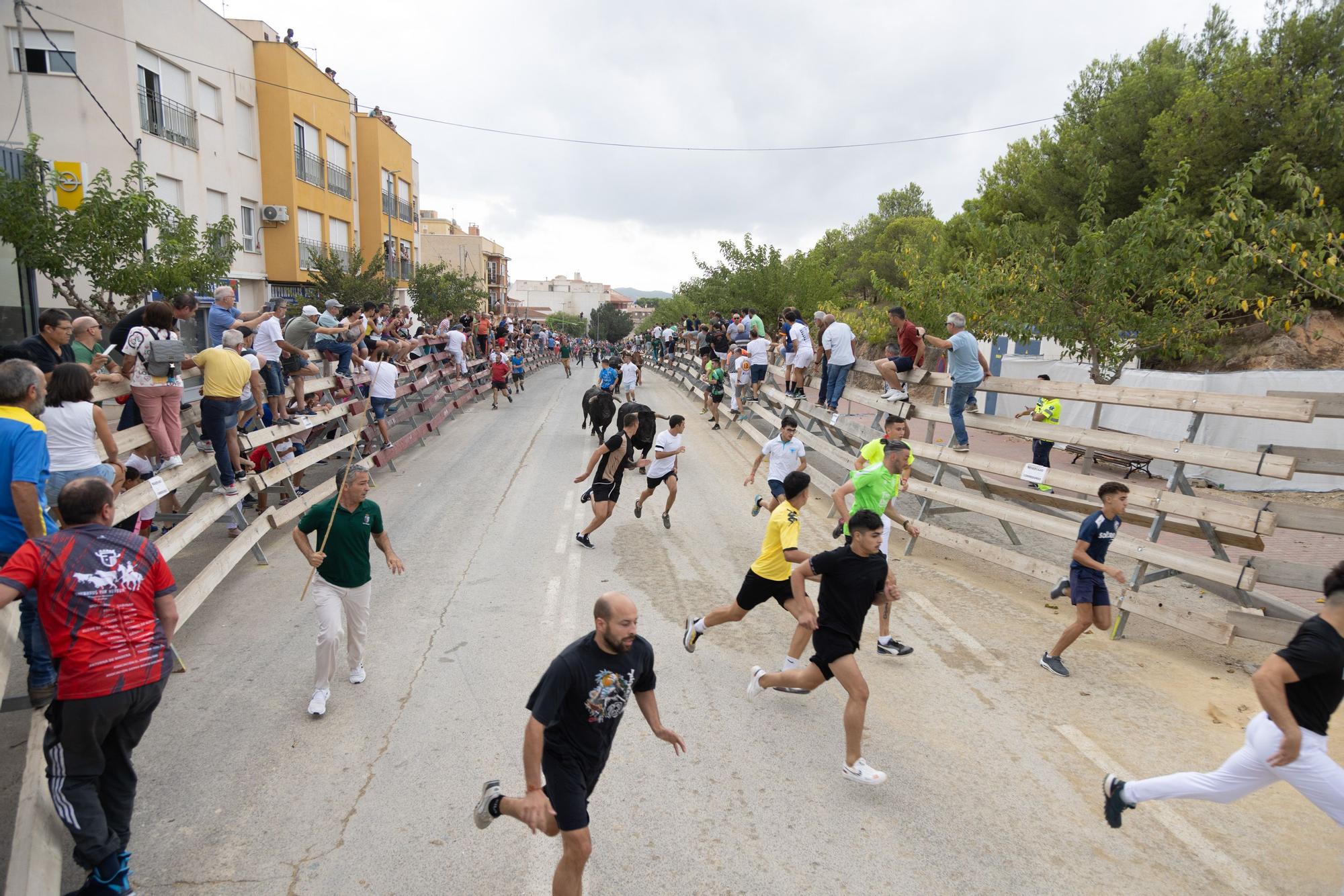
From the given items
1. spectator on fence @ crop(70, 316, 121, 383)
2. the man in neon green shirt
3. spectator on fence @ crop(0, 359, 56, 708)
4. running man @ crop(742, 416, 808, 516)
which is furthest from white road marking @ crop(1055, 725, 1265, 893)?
spectator on fence @ crop(70, 316, 121, 383)

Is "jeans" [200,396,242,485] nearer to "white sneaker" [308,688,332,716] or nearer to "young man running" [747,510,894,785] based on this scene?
"white sneaker" [308,688,332,716]

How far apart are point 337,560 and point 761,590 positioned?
10.8 feet

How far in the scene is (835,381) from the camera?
44.5ft

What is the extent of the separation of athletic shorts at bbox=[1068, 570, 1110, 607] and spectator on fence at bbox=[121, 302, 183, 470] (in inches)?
330

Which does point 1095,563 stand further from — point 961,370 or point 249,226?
point 249,226

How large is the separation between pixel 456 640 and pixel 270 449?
219 inches

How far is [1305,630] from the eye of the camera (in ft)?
12.9

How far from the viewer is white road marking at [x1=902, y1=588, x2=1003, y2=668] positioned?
7.06 metres

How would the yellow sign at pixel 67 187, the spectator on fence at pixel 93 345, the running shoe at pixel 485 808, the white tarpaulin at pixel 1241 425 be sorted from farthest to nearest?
the yellow sign at pixel 67 187
the white tarpaulin at pixel 1241 425
the spectator on fence at pixel 93 345
the running shoe at pixel 485 808

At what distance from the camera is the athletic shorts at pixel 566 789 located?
142 inches

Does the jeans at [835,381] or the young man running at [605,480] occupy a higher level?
the jeans at [835,381]

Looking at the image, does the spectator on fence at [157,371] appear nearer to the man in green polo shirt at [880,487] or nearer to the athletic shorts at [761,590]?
the athletic shorts at [761,590]

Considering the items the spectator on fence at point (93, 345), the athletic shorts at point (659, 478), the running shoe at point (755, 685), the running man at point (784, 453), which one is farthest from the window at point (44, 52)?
the running shoe at point (755, 685)

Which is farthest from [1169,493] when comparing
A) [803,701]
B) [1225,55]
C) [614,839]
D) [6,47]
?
[6,47]
